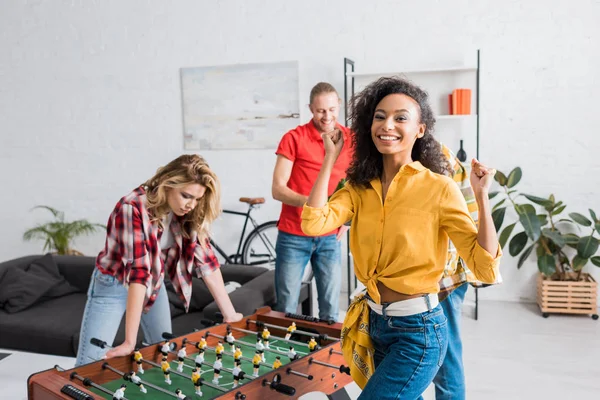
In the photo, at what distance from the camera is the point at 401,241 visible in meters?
1.46

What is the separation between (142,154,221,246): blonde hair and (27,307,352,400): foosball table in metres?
0.44

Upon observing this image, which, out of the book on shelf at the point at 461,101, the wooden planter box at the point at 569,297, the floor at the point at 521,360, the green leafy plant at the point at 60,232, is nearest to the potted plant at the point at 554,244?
the wooden planter box at the point at 569,297

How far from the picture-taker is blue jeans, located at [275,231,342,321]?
9.68 feet

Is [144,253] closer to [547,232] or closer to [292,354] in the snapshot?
[292,354]

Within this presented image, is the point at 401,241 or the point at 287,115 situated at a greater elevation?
the point at 287,115

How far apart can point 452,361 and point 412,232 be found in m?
0.70

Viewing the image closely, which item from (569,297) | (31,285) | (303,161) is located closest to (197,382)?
(303,161)

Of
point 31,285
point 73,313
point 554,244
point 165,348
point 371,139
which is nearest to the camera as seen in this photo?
point 371,139

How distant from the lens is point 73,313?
3.66 m

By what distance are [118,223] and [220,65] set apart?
10.6ft

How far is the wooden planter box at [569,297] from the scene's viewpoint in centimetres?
408

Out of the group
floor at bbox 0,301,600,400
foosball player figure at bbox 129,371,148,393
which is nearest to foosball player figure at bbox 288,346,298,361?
foosball player figure at bbox 129,371,148,393

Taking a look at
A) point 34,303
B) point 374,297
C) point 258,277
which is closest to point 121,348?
point 374,297

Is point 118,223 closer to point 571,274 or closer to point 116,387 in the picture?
point 116,387
